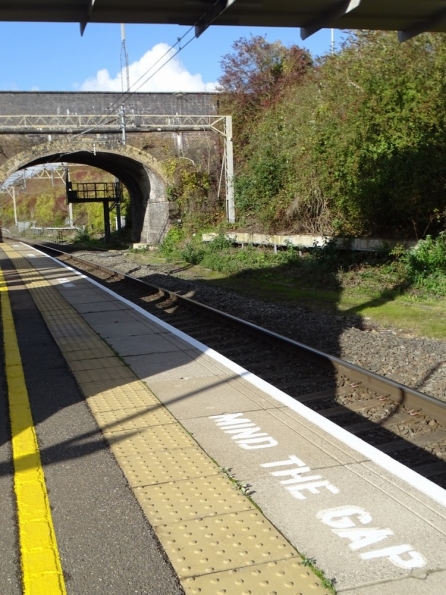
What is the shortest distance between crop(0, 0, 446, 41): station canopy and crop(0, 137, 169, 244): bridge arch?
87.3 ft

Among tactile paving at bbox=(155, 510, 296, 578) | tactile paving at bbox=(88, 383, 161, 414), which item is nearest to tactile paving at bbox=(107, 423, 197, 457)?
tactile paving at bbox=(88, 383, 161, 414)

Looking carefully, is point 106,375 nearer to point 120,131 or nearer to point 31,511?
point 31,511

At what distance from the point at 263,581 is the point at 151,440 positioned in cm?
207

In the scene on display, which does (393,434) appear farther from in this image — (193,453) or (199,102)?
(199,102)

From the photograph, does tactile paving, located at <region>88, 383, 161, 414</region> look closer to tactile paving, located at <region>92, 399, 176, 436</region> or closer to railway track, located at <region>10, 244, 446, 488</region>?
tactile paving, located at <region>92, 399, 176, 436</region>

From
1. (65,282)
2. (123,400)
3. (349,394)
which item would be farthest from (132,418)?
(65,282)

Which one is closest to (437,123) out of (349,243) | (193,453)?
(349,243)

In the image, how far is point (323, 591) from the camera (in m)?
3.00

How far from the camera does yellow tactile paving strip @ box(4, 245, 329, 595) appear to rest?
10.3 feet

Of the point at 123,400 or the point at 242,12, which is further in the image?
the point at 242,12

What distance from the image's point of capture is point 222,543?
347 cm

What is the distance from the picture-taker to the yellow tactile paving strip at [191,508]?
3.14 meters

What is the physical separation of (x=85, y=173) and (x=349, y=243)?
8659 centimetres

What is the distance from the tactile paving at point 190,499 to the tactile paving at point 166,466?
3.8 inches
